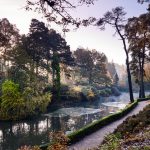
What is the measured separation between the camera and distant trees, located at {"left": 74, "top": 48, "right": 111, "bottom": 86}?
299 feet

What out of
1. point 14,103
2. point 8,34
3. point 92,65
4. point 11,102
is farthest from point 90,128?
point 92,65

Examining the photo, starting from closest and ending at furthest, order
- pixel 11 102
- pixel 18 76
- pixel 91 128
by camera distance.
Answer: pixel 91 128 → pixel 11 102 → pixel 18 76

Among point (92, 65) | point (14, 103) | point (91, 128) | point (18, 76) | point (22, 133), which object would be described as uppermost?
point (92, 65)

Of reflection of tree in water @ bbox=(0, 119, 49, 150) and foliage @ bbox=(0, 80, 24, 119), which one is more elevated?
foliage @ bbox=(0, 80, 24, 119)

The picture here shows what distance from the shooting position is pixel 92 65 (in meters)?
92.0

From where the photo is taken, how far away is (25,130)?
33719mm

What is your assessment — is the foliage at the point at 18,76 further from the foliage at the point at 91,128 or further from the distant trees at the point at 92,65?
the distant trees at the point at 92,65

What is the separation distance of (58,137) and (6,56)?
47.6 m

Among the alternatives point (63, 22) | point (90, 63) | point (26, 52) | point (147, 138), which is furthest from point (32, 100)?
point (90, 63)

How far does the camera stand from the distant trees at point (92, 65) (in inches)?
3590

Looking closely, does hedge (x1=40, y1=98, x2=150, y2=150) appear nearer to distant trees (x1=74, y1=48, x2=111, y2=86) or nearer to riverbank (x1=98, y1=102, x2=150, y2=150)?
riverbank (x1=98, y1=102, x2=150, y2=150)

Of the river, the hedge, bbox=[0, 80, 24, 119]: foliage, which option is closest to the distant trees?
the river

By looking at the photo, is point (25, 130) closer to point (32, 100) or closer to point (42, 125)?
point (42, 125)

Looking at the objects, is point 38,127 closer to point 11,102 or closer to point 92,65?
point 11,102
